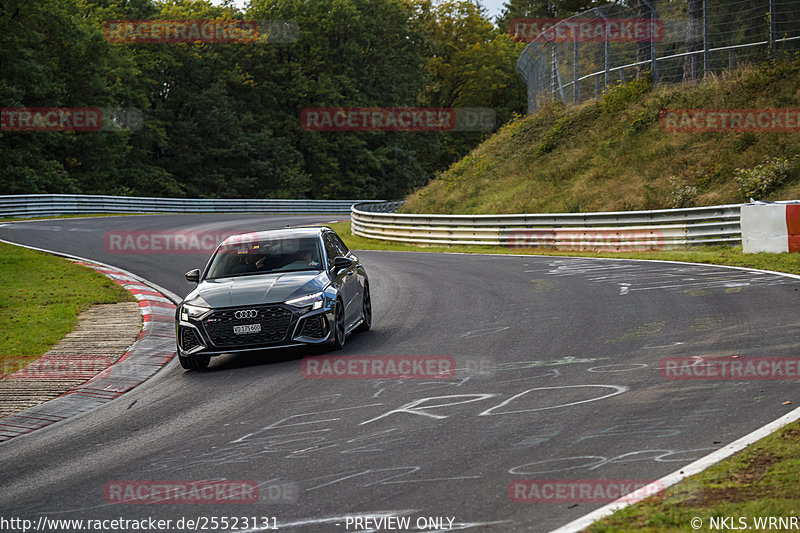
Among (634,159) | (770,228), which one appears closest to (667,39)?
(634,159)

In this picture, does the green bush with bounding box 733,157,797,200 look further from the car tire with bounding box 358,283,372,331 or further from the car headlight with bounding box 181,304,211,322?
→ the car headlight with bounding box 181,304,211,322

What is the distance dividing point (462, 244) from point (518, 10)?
Result: 86.6 meters

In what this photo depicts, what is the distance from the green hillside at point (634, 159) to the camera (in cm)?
2702

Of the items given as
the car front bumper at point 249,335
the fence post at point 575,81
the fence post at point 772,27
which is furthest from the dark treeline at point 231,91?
the car front bumper at point 249,335

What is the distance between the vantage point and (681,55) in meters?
31.3

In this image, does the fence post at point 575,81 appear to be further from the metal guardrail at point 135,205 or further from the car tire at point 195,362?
the car tire at point 195,362

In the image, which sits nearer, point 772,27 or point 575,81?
point 772,27

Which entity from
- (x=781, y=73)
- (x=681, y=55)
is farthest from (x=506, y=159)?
(x=781, y=73)

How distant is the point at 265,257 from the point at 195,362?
1885 millimetres

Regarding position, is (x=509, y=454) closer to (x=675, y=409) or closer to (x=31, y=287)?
(x=675, y=409)

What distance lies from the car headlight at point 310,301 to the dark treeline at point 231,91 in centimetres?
4197

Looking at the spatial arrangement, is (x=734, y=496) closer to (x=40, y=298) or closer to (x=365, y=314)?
(x=365, y=314)

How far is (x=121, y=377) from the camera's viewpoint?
10203 mm

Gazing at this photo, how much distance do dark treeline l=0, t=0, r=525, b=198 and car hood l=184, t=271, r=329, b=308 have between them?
41.0 metres
